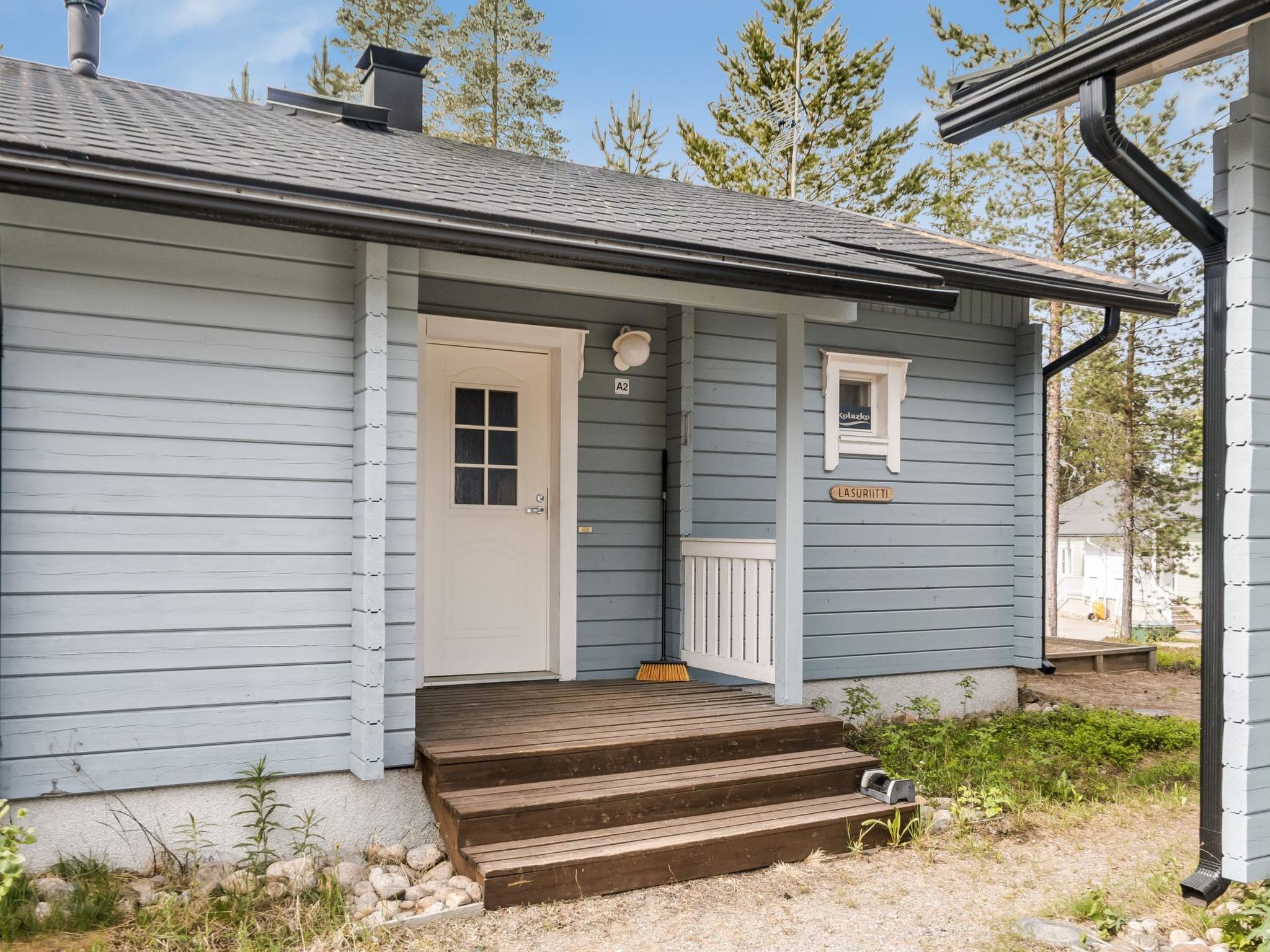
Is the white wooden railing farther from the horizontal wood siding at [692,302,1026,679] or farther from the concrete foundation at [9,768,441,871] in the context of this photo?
the concrete foundation at [9,768,441,871]

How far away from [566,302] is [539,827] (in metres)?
2.84

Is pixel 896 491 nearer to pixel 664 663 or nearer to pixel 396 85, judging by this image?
pixel 664 663

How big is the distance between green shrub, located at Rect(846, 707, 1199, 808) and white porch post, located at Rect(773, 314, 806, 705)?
0.74 m

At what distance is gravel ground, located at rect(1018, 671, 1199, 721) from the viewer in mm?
7160

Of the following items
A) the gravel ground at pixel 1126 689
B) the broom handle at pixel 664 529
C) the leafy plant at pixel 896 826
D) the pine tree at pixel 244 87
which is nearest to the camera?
the leafy plant at pixel 896 826

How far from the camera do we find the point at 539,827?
357cm

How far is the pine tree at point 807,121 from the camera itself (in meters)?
15.1

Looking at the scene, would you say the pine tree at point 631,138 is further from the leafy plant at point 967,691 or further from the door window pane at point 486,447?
the leafy plant at point 967,691

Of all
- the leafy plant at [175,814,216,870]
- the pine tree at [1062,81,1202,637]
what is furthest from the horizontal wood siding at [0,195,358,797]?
the pine tree at [1062,81,1202,637]

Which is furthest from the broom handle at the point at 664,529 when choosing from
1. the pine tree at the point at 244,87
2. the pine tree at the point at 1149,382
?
the pine tree at the point at 1149,382

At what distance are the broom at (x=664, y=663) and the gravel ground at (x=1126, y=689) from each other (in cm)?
309

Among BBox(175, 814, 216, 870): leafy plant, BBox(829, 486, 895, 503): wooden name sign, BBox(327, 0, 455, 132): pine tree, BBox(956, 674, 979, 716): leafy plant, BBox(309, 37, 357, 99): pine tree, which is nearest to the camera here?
BBox(175, 814, 216, 870): leafy plant

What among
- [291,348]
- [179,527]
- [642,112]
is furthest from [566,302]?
[642,112]

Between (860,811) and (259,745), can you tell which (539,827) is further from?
(860,811)
